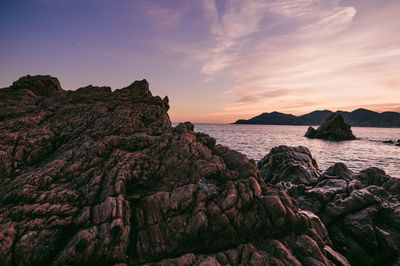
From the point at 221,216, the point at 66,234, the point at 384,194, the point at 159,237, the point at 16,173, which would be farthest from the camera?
the point at 384,194

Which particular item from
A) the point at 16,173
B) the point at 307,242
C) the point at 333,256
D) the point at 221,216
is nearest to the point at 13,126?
the point at 16,173

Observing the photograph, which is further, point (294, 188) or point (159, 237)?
point (294, 188)

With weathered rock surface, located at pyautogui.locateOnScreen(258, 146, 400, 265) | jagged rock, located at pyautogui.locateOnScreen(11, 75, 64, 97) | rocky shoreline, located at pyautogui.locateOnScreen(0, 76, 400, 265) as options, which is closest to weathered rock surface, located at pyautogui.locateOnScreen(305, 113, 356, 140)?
weathered rock surface, located at pyautogui.locateOnScreen(258, 146, 400, 265)

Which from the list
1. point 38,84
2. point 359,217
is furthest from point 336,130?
point 38,84

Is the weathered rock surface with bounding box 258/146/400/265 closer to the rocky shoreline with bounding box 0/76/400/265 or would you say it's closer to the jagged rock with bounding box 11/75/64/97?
the rocky shoreline with bounding box 0/76/400/265

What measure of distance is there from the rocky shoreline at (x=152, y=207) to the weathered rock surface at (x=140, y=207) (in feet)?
0.14

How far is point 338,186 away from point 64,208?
20.7 m

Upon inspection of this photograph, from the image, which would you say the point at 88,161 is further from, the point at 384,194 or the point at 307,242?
the point at 384,194

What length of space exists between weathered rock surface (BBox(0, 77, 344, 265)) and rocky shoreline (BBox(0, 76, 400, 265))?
43 millimetres

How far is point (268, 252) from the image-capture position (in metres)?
7.98

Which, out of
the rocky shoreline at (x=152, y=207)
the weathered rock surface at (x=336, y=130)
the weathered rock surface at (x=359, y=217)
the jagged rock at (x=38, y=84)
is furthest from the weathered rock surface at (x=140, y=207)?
the weathered rock surface at (x=336, y=130)

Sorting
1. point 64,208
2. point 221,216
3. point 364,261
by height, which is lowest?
point 364,261

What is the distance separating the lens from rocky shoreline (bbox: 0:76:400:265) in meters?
7.26

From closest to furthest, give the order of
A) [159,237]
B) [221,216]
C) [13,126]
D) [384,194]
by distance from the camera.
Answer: [159,237]
[221,216]
[13,126]
[384,194]
